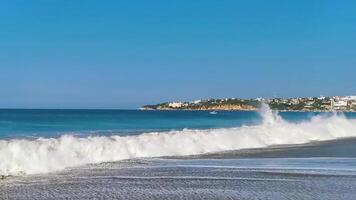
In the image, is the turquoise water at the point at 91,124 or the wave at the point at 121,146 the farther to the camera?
the turquoise water at the point at 91,124

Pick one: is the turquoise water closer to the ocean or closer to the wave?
the wave

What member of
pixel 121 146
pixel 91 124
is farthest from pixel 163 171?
pixel 91 124

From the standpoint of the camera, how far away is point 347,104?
156 metres

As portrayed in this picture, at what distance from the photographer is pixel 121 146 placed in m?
23.2

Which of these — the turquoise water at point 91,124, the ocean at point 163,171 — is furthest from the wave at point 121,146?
the turquoise water at point 91,124

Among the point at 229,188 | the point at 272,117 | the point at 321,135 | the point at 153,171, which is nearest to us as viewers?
the point at 229,188

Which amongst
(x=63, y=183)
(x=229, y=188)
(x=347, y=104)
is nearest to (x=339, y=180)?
(x=229, y=188)

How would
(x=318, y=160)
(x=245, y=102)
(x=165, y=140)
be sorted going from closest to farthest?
1. (x=318, y=160)
2. (x=165, y=140)
3. (x=245, y=102)

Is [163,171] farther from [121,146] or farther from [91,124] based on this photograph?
[91,124]

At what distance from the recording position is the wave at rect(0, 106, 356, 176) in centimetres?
1814

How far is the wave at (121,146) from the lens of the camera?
1814cm

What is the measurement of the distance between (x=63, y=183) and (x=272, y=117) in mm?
37045

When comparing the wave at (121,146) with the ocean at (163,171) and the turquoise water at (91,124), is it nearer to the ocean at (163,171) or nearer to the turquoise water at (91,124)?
the ocean at (163,171)

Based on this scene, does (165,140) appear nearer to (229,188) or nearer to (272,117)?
(229,188)
